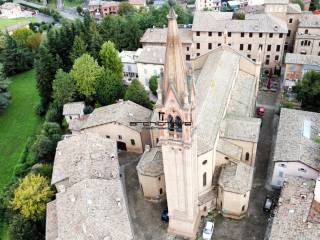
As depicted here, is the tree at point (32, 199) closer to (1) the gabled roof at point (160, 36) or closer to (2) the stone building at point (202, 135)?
(2) the stone building at point (202, 135)

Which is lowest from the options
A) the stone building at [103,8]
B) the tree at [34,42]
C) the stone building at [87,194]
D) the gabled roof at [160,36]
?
the stone building at [87,194]

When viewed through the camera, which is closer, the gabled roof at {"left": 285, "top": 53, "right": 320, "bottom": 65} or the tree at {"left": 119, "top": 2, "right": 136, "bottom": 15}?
the gabled roof at {"left": 285, "top": 53, "right": 320, "bottom": 65}

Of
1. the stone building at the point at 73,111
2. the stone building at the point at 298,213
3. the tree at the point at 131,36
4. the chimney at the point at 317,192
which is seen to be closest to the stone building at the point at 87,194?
the stone building at the point at 73,111

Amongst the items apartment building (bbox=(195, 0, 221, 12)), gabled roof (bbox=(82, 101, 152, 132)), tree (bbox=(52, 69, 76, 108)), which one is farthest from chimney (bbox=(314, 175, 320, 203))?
apartment building (bbox=(195, 0, 221, 12))

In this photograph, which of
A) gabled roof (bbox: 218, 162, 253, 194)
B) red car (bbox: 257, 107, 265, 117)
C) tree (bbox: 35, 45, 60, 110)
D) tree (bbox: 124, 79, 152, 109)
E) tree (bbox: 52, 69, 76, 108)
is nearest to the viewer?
gabled roof (bbox: 218, 162, 253, 194)

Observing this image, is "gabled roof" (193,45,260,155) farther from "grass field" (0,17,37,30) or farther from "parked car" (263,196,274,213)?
"grass field" (0,17,37,30)

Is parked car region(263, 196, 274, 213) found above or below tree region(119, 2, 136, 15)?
below

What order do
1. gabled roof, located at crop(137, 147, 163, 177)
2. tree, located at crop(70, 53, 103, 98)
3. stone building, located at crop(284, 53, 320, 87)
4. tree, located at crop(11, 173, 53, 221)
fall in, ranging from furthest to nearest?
tree, located at crop(70, 53, 103, 98), stone building, located at crop(284, 53, 320, 87), tree, located at crop(11, 173, 53, 221), gabled roof, located at crop(137, 147, 163, 177)

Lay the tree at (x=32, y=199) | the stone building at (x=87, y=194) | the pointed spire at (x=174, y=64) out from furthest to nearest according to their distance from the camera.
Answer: the tree at (x=32, y=199), the stone building at (x=87, y=194), the pointed spire at (x=174, y=64)
